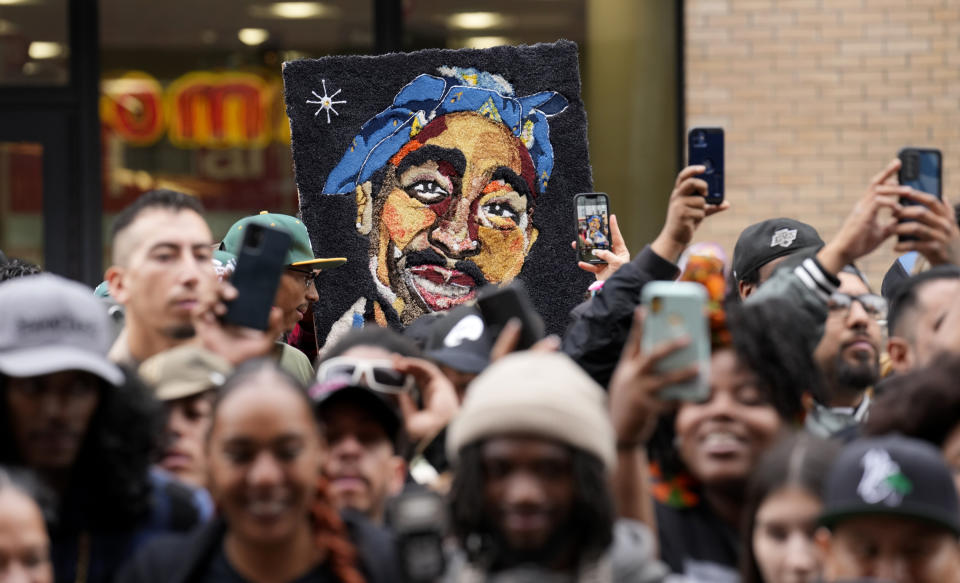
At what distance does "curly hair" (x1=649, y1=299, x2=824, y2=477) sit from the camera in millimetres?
3637

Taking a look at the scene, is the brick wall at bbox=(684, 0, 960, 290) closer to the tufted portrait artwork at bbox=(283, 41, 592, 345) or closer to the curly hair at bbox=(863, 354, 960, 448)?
the tufted portrait artwork at bbox=(283, 41, 592, 345)

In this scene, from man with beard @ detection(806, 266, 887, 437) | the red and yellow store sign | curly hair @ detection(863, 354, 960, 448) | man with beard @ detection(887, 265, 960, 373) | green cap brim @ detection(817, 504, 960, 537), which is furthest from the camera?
the red and yellow store sign

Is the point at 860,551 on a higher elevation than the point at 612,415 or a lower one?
lower

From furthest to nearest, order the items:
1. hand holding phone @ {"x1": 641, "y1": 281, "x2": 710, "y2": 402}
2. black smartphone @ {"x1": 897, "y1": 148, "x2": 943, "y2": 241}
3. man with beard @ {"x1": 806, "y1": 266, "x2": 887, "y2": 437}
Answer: man with beard @ {"x1": 806, "y1": 266, "x2": 887, "y2": 437}, black smartphone @ {"x1": 897, "y1": 148, "x2": 943, "y2": 241}, hand holding phone @ {"x1": 641, "y1": 281, "x2": 710, "y2": 402}

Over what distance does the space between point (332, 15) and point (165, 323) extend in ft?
16.4

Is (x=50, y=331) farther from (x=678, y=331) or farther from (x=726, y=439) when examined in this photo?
(x=726, y=439)

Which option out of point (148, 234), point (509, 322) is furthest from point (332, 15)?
point (509, 322)

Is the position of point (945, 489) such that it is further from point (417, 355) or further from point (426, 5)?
point (426, 5)

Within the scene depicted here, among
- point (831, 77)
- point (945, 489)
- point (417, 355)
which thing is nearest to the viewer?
point (945, 489)

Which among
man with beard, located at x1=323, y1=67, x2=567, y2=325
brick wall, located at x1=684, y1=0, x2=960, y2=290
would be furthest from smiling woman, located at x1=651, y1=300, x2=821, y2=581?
brick wall, located at x1=684, y1=0, x2=960, y2=290

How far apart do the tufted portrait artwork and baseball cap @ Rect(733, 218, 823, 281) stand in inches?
24.0

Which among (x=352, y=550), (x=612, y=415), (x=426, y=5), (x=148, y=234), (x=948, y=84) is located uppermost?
(x=426, y=5)

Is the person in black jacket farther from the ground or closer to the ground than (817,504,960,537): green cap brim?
farther from the ground

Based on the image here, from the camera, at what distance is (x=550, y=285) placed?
5.75 m
